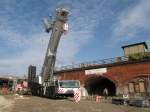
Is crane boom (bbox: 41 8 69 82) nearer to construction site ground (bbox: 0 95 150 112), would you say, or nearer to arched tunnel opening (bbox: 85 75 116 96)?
arched tunnel opening (bbox: 85 75 116 96)

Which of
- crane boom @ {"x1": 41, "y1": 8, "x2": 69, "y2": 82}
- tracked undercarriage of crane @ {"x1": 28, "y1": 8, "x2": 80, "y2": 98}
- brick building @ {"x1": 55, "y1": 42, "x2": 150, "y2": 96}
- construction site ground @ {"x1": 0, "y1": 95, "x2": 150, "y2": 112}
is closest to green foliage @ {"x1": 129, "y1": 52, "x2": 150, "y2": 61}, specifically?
brick building @ {"x1": 55, "y1": 42, "x2": 150, "y2": 96}

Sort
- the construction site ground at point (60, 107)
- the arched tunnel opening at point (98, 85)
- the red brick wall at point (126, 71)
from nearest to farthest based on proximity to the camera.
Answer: the construction site ground at point (60, 107)
the red brick wall at point (126, 71)
the arched tunnel opening at point (98, 85)

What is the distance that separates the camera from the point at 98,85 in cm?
4575

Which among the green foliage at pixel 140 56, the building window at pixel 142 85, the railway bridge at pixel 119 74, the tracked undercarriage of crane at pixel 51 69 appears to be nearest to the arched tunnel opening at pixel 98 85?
the railway bridge at pixel 119 74

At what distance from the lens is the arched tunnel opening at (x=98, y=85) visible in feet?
133

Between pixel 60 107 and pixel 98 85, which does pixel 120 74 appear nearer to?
pixel 98 85

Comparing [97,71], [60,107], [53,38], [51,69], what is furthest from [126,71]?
[60,107]

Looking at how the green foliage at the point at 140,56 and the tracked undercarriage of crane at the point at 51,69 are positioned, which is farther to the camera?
the green foliage at the point at 140,56

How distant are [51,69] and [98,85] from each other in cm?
1583

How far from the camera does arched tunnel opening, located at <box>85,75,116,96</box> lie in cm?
4062

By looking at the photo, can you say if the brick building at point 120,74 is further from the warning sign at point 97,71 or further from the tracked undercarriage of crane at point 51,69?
the tracked undercarriage of crane at point 51,69

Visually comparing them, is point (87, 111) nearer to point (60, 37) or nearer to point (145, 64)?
point (60, 37)

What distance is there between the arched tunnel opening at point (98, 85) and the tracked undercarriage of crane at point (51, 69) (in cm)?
945

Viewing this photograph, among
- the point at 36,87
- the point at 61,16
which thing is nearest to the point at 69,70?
the point at 36,87
